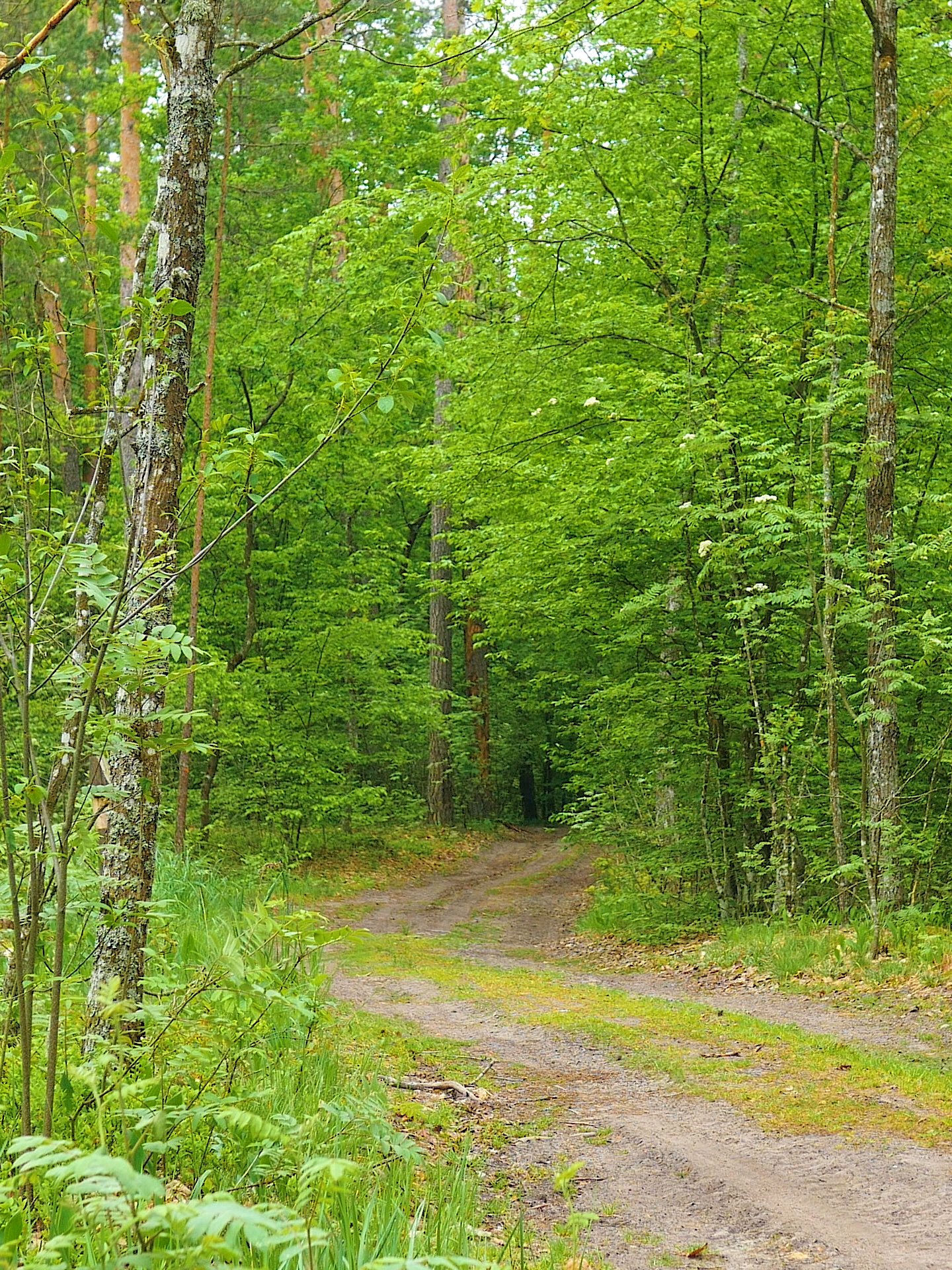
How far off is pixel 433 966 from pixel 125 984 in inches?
254

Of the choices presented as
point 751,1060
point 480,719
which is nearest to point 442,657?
point 480,719

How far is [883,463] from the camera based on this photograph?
970cm

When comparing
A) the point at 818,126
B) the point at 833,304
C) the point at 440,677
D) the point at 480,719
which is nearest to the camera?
the point at 833,304

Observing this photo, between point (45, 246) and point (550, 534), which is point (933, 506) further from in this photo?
point (45, 246)

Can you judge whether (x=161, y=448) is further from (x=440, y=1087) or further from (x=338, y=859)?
(x=338, y=859)

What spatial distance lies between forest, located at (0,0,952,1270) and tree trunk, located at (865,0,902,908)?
4 cm

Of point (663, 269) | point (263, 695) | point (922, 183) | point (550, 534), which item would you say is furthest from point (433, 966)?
point (922, 183)

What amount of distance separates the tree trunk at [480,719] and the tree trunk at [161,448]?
Answer: 65.9ft

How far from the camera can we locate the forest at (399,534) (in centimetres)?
322

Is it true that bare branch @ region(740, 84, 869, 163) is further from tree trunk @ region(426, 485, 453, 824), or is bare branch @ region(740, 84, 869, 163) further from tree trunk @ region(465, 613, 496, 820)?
tree trunk @ region(465, 613, 496, 820)

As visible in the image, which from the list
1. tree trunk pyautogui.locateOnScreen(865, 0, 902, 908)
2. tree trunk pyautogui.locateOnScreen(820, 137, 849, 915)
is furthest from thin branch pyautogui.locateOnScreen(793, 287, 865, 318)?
tree trunk pyautogui.locateOnScreen(865, 0, 902, 908)

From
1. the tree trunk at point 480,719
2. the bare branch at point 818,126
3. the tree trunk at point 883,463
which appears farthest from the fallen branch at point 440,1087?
the tree trunk at point 480,719

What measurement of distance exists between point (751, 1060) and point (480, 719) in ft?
61.7

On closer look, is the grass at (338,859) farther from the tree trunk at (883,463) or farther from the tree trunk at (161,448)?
the tree trunk at (161,448)
